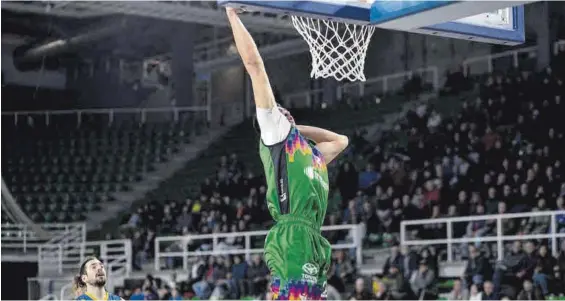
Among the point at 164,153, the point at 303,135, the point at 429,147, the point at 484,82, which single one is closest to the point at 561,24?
the point at 484,82

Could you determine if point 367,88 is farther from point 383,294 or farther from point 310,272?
point 310,272

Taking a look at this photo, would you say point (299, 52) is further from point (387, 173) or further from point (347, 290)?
point (347, 290)

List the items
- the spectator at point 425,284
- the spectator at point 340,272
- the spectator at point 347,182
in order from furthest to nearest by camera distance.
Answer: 1. the spectator at point 347,182
2. the spectator at point 340,272
3. the spectator at point 425,284

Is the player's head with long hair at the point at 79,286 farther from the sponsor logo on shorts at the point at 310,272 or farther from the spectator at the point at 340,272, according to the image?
the spectator at the point at 340,272

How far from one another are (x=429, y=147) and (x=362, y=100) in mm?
4642

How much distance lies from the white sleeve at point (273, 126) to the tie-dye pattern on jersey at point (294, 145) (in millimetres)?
36

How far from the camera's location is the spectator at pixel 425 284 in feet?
43.4

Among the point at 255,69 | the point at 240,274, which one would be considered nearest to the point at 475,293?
the point at 240,274

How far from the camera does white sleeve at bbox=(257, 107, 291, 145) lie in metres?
4.86

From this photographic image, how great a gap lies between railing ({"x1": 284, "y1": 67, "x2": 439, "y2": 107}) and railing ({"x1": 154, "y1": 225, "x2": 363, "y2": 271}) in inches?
207

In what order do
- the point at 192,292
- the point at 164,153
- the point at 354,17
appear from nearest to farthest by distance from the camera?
the point at 354,17 < the point at 192,292 < the point at 164,153

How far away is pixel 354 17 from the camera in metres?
5.88

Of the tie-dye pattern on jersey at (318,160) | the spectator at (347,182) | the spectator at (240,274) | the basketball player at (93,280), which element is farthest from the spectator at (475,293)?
the tie-dye pattern on jersey at (318,160)

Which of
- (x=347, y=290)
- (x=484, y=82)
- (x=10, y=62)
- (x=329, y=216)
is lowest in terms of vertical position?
(x=347, y=290)
